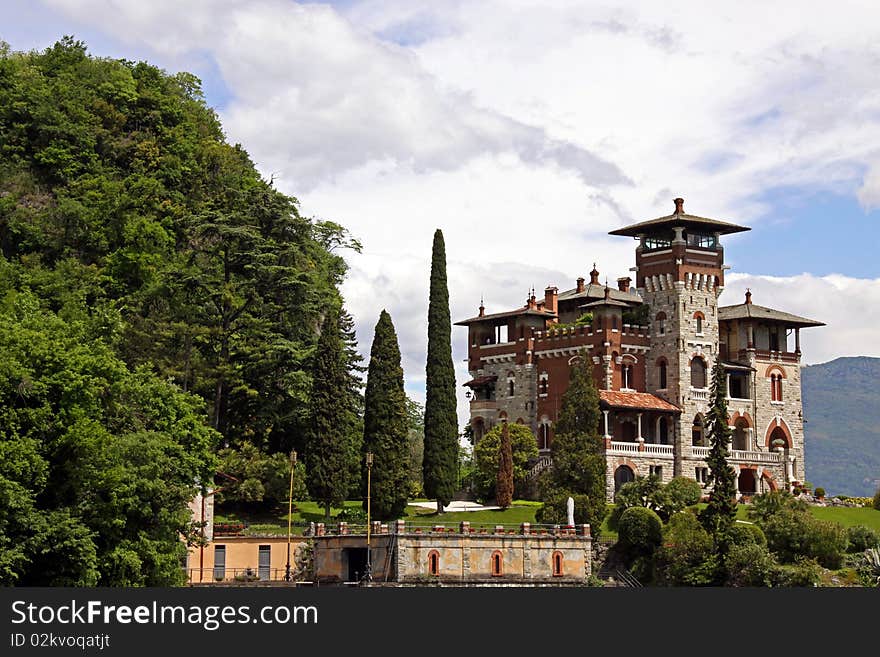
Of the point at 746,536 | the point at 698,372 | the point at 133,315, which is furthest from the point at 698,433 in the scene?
the point at 133,315

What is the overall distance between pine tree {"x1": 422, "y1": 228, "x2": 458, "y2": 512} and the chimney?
14.6 metres

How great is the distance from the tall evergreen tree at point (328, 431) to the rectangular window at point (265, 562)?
5.61m

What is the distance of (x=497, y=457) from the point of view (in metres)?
97.4

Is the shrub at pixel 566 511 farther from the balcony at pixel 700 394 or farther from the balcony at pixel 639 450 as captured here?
the balcony at pixel 700 394

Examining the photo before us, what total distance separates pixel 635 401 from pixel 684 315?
269 inches

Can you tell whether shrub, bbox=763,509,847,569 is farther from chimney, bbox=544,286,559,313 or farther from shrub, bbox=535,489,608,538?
chimney, bbox=544,286,559,313

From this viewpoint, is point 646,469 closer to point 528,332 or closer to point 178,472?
point 528,332

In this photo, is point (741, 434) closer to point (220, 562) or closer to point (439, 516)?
point (439, 516)

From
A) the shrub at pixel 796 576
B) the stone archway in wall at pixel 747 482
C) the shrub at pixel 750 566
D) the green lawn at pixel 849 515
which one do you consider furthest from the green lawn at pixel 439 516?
the shrub at pixel 796 576

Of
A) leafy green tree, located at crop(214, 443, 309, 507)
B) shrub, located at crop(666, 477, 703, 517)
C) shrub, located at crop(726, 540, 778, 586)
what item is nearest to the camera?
A: shrub, located at crop(726, 540, 778, 586)

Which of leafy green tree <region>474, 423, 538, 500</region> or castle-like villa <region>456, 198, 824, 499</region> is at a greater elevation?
castle-like villa <region>456, 198, 824, 499</region>

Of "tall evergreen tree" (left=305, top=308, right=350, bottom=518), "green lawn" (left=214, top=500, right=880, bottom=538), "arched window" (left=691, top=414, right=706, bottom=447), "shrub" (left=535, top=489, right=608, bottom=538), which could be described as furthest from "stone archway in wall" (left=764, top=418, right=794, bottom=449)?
"tall evergreen tree" (left=305, top=308, right=350, bottom=518)

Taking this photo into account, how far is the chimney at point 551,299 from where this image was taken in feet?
358

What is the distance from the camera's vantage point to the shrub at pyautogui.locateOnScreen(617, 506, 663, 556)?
82938 millimetres
